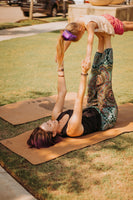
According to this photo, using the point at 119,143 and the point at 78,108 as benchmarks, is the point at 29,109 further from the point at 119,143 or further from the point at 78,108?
the point at 119,143

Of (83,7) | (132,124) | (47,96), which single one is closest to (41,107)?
(47,96)

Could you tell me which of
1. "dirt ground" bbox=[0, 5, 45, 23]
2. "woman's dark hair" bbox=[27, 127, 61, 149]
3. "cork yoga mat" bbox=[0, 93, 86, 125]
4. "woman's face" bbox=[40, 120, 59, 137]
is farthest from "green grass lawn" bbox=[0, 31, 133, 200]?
"dirt ground" bbox=[0, 5, 45, 23]

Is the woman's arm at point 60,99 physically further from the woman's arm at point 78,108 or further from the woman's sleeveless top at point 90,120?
the woman's arm at point 78,108

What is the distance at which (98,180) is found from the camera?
308 cm

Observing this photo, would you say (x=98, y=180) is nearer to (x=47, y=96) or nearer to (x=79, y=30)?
(x=79, y=30)

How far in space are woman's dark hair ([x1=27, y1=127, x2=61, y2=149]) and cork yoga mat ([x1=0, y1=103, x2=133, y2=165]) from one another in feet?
0.23

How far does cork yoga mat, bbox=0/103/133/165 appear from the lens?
3535 millimetres

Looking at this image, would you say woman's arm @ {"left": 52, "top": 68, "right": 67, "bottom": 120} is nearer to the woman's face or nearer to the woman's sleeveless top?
the woman's sleeveless top

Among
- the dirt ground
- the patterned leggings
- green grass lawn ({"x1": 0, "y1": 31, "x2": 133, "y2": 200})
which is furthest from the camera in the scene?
the dirt ground

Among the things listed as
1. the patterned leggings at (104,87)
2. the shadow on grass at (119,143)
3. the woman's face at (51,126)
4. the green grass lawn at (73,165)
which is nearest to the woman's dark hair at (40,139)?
the woman's face at (51,126)

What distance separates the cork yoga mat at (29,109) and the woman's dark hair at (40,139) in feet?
3.37

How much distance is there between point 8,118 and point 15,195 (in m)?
2.10

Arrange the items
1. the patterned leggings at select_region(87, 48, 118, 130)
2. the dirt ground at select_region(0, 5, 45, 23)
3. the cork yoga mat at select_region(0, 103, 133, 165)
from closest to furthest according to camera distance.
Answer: the cork yoga mat at select_region(0, 103, 133, 165) < the patterned leggings at select_region(87, 48, 118, 130) < the dirt ground at select_region(0, 5, 45, 23)

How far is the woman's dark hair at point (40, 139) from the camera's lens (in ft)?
11.6
